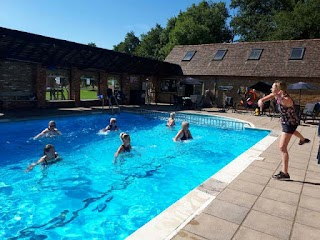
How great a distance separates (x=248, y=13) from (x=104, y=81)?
32341 mm

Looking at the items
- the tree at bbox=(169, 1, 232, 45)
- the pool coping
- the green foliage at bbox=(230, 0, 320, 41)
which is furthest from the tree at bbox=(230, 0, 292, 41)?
the pool coping

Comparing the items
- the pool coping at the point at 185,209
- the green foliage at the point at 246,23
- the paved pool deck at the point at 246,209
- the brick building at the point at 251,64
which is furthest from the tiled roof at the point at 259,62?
the pool coping at the point at 185,209

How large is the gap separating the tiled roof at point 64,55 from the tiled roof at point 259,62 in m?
4.11

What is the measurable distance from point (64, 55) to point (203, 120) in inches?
386

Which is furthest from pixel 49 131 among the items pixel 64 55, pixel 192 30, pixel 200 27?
pixel 200 27

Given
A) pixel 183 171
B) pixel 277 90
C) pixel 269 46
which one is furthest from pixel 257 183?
pixel 269 46

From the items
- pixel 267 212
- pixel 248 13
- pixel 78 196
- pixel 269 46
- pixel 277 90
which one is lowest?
pixel 78 196

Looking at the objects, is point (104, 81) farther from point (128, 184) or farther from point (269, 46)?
point (128, 184)

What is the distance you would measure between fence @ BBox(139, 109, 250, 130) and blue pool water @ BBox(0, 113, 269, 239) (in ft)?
3.38

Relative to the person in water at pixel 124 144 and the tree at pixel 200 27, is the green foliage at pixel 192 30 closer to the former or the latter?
the tree at pixel 200 27

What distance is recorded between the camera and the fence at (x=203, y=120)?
569 inches

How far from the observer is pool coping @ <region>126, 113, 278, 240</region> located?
341 cm

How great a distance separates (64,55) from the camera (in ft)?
56.1

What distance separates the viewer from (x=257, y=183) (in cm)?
524
